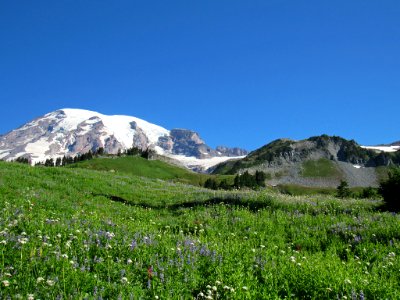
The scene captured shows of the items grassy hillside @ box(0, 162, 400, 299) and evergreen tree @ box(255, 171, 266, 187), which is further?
evergreen tree @ box(255, 171, 266, 187)

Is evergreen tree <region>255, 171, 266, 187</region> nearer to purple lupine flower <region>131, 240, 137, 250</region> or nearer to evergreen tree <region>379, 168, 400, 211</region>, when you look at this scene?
evergreen tree <region>379, 168, 400, 211</region>

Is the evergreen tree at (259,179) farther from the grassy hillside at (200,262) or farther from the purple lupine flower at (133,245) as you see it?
the purple lupine flower at (133,245)

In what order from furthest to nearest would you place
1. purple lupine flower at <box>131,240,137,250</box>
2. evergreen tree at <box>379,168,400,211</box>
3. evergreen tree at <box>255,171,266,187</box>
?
evergreen tree at <box>255,171,266,187</box>, evergreen tree at <box>379,168,400,211</box>, purple lupine flower at <box>131,240,137,250</box>

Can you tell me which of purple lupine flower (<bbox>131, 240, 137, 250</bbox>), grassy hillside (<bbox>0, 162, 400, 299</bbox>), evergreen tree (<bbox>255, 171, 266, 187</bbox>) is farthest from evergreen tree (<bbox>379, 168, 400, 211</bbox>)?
evergreen tree (<bbox>255, 171, 266, 187</bbox>)

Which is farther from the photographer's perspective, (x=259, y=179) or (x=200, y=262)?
(x=259, y=179)

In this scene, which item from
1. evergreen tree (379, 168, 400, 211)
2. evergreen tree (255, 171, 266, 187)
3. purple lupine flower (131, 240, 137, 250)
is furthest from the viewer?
evergreen tree (255, 171, 266, 187)

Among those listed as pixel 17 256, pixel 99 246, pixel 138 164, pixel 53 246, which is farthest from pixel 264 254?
pixel 138 164

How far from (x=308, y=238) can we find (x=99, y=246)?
6669 mm

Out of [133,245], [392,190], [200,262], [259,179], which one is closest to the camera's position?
[200,262]

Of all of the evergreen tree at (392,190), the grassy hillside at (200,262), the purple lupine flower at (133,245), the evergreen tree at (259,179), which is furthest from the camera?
the evergreen tree at (259,179)

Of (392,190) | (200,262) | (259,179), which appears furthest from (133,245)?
(259,179)

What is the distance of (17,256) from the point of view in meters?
6.99

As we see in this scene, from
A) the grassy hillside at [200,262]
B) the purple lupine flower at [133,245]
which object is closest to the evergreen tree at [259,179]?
the grassy hillside at [200,262]

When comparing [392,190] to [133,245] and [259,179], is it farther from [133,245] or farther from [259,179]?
[259,179]
